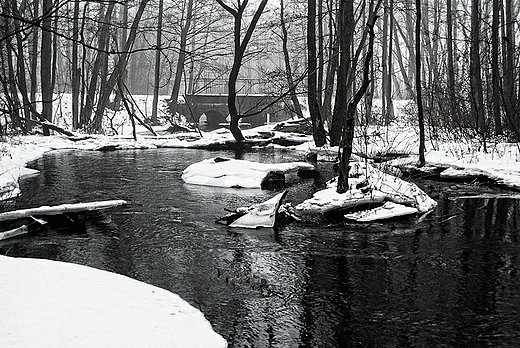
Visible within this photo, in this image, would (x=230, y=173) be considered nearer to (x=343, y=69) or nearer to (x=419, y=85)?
(x=419, y=85)

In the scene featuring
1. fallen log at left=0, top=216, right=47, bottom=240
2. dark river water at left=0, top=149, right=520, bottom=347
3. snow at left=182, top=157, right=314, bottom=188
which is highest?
snow at left=182, top=157, right=314, bottom=188

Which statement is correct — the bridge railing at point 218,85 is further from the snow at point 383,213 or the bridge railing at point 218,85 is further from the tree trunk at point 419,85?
the snow at point 383,213

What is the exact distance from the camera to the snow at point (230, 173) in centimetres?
1110

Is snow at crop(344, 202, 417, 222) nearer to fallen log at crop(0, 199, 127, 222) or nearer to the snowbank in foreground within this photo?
fallen log at crop(0, 199, 127, 222)

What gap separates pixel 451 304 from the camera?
458 cm

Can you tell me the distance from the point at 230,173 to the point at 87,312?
783cm

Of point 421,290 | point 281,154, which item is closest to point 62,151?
point 281,154

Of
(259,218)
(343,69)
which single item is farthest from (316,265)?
(343,69)

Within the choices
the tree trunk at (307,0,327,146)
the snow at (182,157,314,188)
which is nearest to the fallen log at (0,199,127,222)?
the snow at (182,157,314,188)

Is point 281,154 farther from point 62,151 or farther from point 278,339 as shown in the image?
point 278,339

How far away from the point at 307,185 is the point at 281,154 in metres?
6.60

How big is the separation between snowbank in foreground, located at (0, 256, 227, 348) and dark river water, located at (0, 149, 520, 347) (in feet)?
1.32

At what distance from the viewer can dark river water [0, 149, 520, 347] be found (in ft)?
13.5

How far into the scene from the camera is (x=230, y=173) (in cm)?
1144
